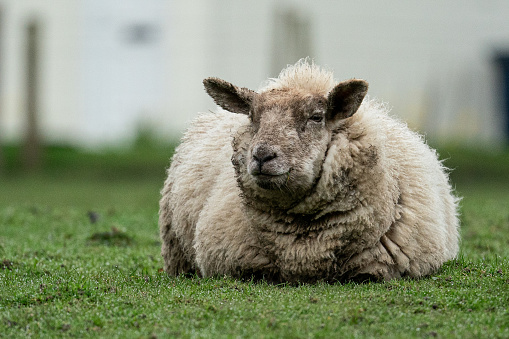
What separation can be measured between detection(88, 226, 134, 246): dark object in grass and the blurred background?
12847 mm

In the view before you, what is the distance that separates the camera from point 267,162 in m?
5.73

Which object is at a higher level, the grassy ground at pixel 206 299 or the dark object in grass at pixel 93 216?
the grassy ground at pixel 206 299

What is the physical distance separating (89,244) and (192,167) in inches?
85.7

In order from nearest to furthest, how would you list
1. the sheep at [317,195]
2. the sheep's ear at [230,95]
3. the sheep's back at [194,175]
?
the sheep at [317,195], the sheep's ear at [230,95], the sheep's back at [194,175]

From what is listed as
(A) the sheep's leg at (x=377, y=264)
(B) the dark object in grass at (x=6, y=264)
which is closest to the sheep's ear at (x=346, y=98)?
(A) the sheep's leg at (x=377, y=264)

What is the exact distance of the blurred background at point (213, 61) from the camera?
81.1 feet

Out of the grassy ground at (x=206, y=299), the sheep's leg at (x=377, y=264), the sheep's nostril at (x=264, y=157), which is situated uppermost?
the sheep's nostril at (x=264, y=157)

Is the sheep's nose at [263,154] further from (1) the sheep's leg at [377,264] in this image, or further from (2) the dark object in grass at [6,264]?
(2) the dark object in grass at [6,264]

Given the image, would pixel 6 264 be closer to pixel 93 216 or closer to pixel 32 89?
pixel 93 216

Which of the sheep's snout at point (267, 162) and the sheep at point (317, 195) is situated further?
the sheep at point (317, 195)

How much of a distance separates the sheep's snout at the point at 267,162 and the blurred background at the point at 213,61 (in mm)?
16422

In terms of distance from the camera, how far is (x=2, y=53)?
19844mm

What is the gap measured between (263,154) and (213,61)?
19425mm

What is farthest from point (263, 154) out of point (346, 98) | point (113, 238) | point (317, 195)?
point (113, 238)
